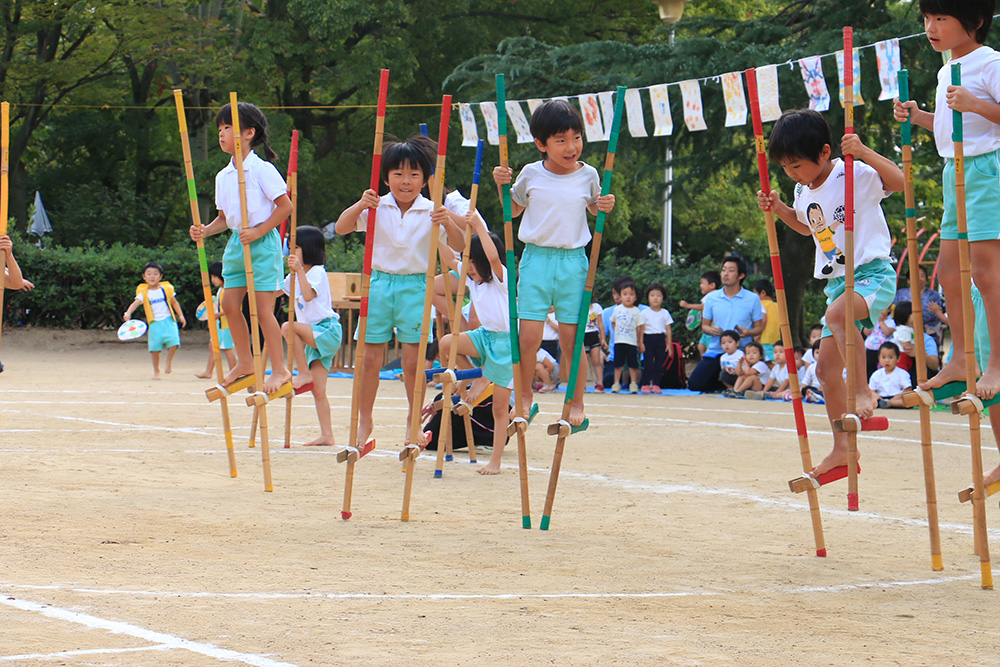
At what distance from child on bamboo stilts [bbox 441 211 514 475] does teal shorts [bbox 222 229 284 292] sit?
47.6 inches

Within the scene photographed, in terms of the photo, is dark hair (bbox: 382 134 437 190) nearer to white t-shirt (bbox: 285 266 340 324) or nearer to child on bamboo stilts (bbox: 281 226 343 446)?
child on bamboo stilts (bbox: 281 226 343 446)

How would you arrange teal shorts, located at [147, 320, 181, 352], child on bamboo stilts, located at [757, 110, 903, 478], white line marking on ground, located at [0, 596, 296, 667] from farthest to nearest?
teal shorts, located at [147, 320, 181, 352] < child on bamboo stilts, located at [757, 110, 903, 478] < white line marking on ground, located at [0, 596, 296, 667]

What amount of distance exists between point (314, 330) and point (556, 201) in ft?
10.8

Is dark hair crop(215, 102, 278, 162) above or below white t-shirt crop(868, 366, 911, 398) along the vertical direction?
above

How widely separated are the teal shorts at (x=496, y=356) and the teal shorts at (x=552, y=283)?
4.42ft

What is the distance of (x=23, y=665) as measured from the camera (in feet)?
10.4

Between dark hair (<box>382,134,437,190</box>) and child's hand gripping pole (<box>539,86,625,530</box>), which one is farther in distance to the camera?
dark hair (<box>382,134,437,190</box>)

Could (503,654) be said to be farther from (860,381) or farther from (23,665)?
(860,381)

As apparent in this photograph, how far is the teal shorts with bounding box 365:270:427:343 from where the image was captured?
709cm

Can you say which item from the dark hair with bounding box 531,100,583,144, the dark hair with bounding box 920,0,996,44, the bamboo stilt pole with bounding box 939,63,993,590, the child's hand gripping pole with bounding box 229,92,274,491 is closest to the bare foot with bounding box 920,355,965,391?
the bamboo stilt pole with bounding box 939,63,993,590

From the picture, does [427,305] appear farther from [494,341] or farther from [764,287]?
[764,287]

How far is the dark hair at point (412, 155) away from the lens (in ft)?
23.4

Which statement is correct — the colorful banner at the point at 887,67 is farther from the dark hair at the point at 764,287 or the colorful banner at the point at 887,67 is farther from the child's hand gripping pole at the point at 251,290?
the child's hand gripping pole at the point at 251,290

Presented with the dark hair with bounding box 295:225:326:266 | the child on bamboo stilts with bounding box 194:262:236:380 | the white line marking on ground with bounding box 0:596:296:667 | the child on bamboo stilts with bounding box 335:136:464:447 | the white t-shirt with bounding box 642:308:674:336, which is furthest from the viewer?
the white t-shirt with bounding box 642:308:674:336
